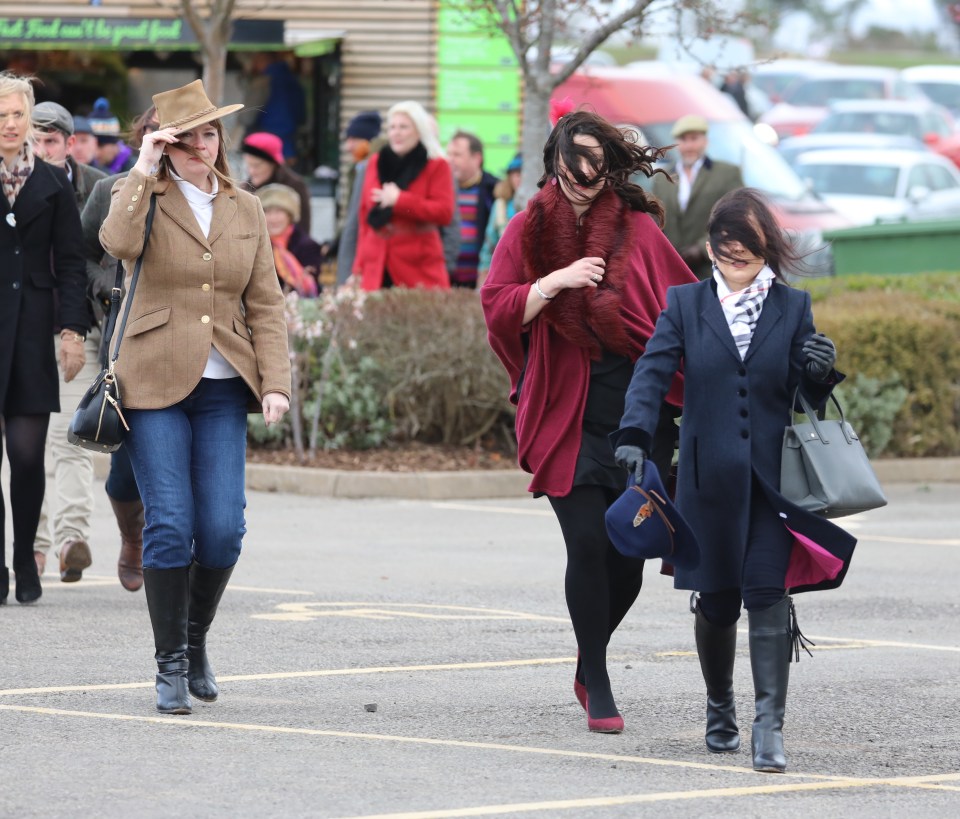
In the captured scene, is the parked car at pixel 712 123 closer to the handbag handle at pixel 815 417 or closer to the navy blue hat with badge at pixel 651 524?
the handbag handle at pixel 815 417

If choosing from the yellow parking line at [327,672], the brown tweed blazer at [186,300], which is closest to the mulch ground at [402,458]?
the yellow parking line at [327,672]

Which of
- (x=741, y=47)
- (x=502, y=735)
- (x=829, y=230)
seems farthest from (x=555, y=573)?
(x=741, y=47)

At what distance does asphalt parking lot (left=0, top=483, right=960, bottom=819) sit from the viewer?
5086 mm

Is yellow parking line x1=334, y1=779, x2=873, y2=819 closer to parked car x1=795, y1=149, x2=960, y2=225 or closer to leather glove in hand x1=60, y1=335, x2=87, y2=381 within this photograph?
leather glove in hand x1=60, y1=335, x2=87, y2=381

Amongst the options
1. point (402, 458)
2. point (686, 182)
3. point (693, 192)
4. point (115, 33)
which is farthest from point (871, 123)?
point (402, 458)

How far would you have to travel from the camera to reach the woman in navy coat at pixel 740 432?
5516mm

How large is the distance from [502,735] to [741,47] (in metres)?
33.5

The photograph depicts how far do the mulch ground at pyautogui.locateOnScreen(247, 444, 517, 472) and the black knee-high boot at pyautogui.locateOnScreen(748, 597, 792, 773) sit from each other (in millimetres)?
6695

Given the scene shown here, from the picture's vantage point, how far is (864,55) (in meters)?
67.4

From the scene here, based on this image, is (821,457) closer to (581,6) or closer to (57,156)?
(57,156)

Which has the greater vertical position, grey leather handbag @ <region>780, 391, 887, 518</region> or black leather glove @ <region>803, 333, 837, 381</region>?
black leather glove @ <region>803, 333, 837, 381</region>

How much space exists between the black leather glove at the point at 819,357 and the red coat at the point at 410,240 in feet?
24.3

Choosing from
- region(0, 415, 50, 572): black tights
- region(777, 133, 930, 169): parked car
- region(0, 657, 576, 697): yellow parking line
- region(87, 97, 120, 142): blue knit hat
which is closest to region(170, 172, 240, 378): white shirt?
region(0, 657, 576, 697): yellow parking line

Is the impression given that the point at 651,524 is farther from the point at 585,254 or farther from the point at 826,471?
the point at 585,254
